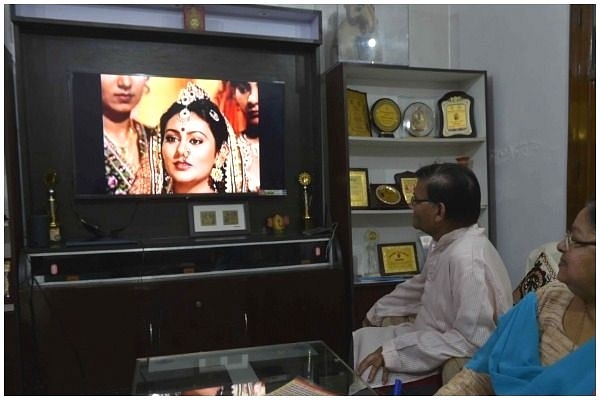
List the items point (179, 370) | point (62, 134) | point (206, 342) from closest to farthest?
point (179, 370)
point (206, 342)
point (62, 134)

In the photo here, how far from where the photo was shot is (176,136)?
273 cm

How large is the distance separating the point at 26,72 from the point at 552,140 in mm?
2670

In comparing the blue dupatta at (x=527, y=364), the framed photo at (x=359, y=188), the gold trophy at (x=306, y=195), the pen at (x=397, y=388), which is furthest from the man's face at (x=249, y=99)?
the blue dupatta at (x=527, y=364)

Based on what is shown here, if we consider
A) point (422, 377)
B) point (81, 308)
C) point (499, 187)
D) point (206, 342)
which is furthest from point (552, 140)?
point (81, 308)

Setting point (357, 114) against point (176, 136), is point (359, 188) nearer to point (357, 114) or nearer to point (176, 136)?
A: point (357, 114)

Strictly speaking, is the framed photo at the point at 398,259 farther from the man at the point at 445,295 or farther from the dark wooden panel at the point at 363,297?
Answer: the man at the point at 445,295

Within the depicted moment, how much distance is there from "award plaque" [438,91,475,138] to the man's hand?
1842mm

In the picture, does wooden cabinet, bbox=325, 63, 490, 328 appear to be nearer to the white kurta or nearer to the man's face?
the man's face

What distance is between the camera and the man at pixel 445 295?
4.75ft

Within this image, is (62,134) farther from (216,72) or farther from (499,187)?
(499,187)

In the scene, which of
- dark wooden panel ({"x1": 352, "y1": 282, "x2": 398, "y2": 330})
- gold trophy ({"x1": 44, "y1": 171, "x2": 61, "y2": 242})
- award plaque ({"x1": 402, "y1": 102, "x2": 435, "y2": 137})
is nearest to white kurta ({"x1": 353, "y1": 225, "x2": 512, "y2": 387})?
dark wooden panel ({"x1": 352, "y1": 282, "x2": 398, "y2": 330})

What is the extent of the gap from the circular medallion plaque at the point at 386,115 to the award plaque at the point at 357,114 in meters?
0.06

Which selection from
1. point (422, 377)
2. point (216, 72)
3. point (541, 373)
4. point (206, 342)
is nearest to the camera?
point (541, 373)

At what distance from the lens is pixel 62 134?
2662 mm
